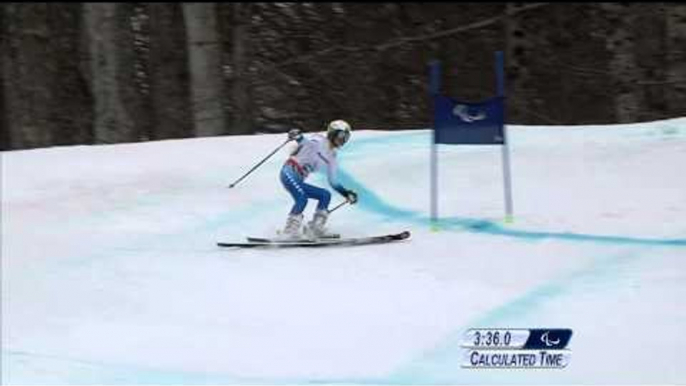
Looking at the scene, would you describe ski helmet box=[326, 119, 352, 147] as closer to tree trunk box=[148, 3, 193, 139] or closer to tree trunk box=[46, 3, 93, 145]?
tree trunk box=[148, 3, 193, 139]

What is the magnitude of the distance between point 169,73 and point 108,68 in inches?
116

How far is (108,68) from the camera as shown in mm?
18984

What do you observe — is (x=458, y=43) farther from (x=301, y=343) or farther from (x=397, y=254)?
(x=301, y=343)

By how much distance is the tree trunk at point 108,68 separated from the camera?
Result: 18.8 metres

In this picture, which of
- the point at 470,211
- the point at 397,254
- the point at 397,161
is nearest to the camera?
the point at 397,254

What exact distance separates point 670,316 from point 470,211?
2.81 meters

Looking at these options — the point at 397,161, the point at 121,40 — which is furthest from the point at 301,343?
the point at 121,40

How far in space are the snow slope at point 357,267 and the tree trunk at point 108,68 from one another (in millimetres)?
7332

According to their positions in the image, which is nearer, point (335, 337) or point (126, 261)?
point (335, 337)

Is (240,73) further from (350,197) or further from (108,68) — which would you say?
(350,197)

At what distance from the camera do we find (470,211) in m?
9.24

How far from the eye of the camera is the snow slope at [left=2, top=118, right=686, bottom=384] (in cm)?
653

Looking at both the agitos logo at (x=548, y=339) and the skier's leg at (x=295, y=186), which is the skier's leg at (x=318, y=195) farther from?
the agitos logo at (x=548, y=339)

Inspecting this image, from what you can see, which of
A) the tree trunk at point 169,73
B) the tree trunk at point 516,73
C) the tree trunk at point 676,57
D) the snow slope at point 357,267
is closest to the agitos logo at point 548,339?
the snow slope at point 357,267
